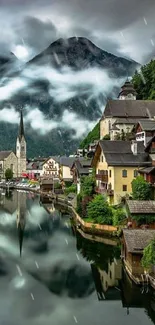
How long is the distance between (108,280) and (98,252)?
5766 mm

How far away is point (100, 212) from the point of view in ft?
113

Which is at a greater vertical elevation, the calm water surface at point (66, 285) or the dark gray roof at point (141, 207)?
the dark gray roof at point (141, 207)

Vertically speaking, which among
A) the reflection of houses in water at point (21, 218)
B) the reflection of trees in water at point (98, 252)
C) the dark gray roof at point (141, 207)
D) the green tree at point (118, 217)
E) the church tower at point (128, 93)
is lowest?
the reflection of trees in water at point (98, 252)

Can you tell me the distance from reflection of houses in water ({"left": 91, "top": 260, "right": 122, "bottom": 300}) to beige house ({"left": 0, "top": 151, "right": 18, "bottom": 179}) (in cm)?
9983

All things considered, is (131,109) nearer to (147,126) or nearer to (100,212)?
(147,126)

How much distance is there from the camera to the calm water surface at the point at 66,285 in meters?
18.6

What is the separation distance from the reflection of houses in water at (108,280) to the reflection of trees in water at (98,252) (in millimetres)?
450

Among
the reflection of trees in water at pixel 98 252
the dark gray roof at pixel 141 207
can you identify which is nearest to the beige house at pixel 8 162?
the reflection of trees in water at pixel 98 252

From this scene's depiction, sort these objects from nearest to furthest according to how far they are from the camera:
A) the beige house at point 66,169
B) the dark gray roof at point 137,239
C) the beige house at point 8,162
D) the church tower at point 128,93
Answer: the dark gray roof at point 137,239
the church tower at point 128,93
the beige house at point 66,169
the beige house at point 8,162

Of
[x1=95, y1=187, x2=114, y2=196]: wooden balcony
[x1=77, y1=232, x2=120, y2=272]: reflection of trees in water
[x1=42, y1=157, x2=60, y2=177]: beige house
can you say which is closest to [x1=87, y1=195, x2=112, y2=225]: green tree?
[x1=95, y1=187, x2=114, y2=196]: wooden balcony

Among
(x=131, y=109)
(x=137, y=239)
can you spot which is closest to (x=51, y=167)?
(x=131, y=109)

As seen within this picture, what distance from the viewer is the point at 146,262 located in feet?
64.2

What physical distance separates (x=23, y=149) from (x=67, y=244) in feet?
336

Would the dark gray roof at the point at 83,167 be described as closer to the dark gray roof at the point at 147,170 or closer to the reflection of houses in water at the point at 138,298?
the dark gray roof at the point at 147,170
